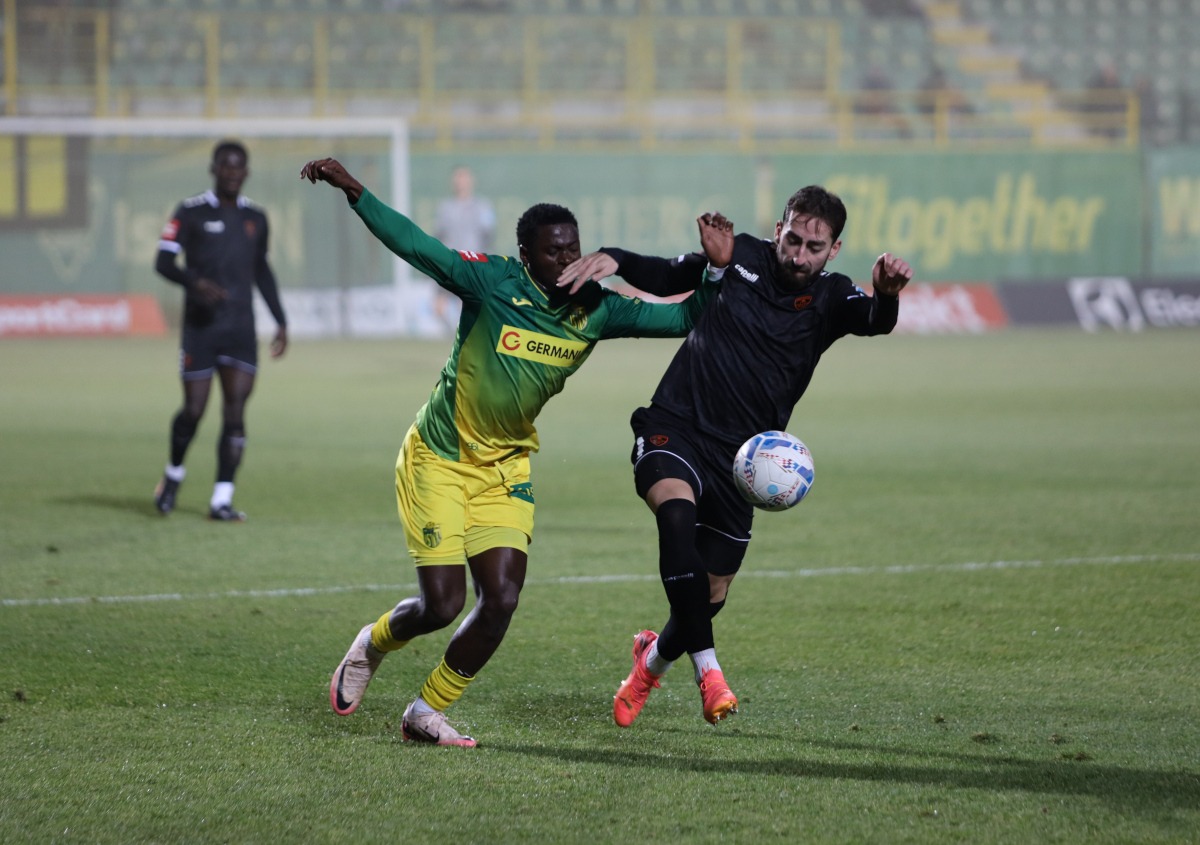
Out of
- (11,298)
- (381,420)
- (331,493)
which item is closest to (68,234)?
(11,298)

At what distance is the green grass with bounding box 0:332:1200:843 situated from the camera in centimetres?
368

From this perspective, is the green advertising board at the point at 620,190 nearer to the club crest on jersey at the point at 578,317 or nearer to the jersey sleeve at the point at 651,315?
the jersey sleeve at the point at 651,315

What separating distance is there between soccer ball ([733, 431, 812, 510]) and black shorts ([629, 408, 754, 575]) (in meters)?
0.11

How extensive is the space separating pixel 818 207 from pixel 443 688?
202cm

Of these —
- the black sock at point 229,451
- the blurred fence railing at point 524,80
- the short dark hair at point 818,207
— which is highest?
the blurred fence railing at point 524,80

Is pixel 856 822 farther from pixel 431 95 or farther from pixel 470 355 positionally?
pixel 431 95

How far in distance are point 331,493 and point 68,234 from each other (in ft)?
51.8

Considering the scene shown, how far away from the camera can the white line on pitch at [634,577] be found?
639 cm

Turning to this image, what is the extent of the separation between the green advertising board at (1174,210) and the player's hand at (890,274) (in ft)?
85.1

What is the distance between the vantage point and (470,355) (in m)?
4.48

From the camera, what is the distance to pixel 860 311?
15.3 feet

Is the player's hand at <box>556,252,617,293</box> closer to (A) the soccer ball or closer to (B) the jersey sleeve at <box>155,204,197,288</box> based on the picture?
(A) the soccer ball

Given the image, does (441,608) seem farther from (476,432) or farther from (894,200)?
(894,200)

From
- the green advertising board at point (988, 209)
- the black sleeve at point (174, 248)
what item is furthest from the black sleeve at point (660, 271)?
the green advertising board at point (988, 209)
